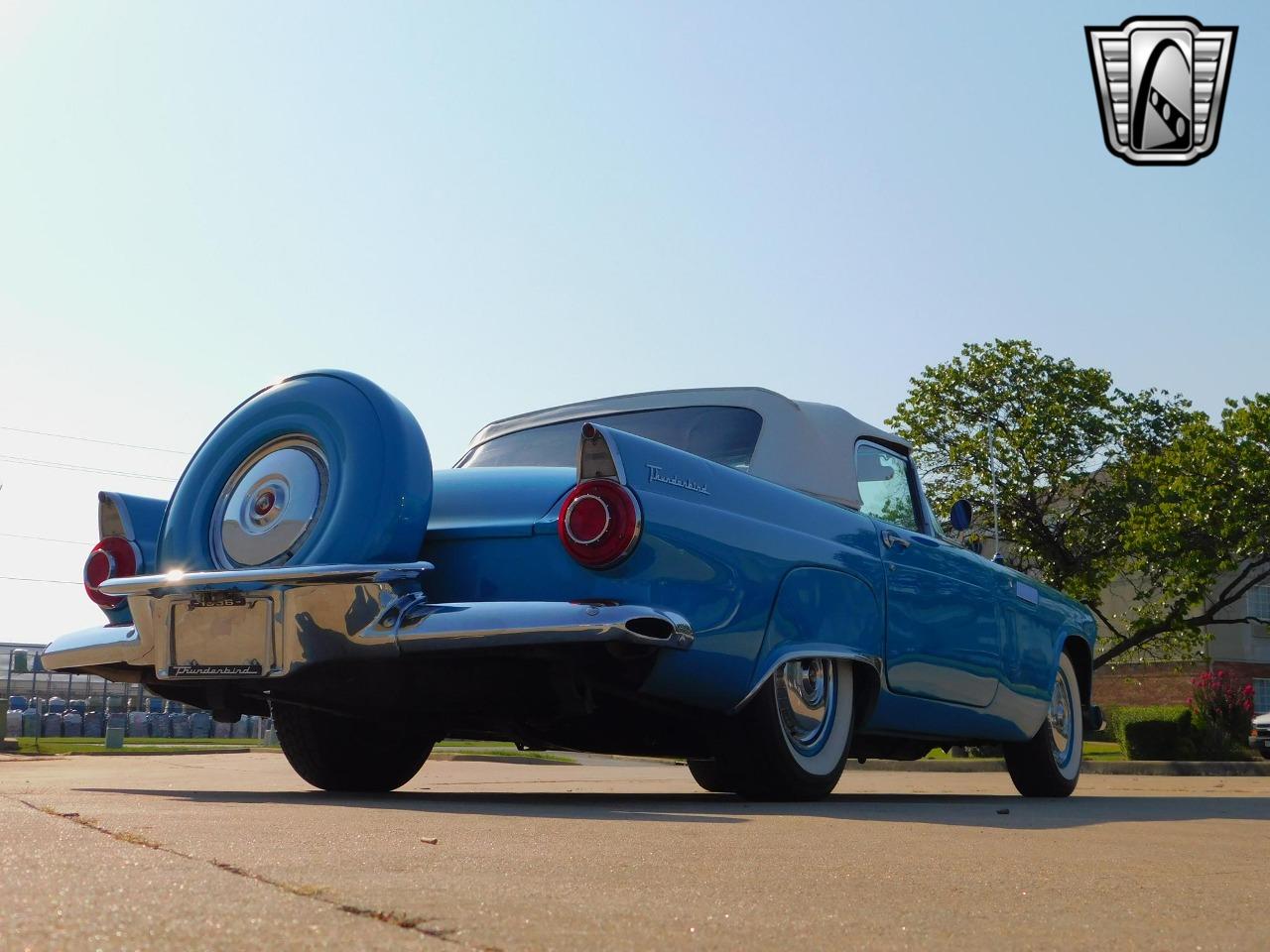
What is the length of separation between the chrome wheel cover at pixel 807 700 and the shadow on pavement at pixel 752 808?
0.25 meters

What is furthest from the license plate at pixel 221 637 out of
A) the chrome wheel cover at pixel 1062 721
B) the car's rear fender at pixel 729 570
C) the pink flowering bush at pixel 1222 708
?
the pink flowering bush at pixel 1222 708

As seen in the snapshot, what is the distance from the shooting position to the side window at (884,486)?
680 cm

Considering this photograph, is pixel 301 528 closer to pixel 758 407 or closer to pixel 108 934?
pixel 758 407

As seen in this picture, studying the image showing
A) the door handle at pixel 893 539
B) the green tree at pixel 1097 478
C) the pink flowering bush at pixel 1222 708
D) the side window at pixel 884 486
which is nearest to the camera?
the door handle at pixel 893 539

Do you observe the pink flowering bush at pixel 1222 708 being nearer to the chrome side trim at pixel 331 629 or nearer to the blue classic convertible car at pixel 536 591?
the blue classic convertible car at pixel 536 591

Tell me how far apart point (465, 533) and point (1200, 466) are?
26786 millimetres

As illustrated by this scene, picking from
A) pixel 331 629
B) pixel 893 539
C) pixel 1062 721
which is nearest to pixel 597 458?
pixel 331 629

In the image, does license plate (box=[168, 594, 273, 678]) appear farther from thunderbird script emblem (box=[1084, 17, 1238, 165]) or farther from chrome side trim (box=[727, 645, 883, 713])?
thunderbird script emblem (box=[1084, 17, 1238, 165])

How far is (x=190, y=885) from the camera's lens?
2480 millimetres

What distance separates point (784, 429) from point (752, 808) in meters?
1.69

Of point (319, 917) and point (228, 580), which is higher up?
point (228, 580)

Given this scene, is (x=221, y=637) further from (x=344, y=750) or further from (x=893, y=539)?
(x=893, y=539)

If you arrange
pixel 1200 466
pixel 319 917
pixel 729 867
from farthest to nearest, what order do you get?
pixel 1200 466 < pixel 729 867 < pixel 319 917

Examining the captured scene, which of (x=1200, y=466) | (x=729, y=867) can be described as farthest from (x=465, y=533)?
(x=1200, y=466)
